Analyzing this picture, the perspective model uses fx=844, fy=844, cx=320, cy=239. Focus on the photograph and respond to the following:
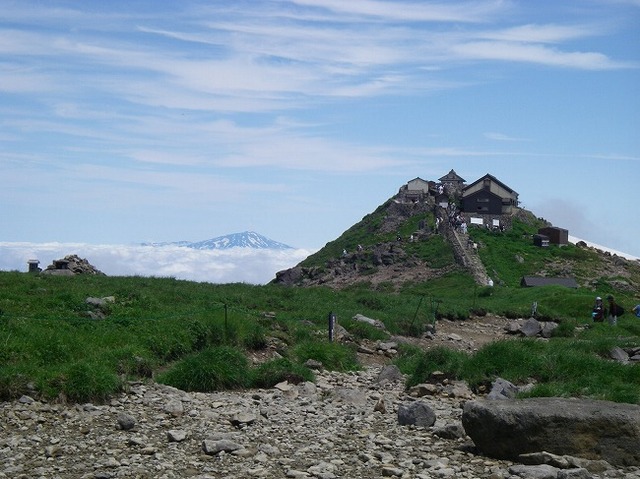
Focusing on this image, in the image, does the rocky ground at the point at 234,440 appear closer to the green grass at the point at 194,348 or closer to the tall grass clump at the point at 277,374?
the green grass at the point at 194,348

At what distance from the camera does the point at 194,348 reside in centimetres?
2033

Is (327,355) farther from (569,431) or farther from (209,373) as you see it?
(569,431)

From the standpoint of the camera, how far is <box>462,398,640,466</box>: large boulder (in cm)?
1163

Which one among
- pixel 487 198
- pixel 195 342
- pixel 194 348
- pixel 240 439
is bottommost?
pixel 240 439

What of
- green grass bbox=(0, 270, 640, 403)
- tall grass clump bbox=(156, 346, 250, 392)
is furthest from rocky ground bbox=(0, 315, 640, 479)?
green grass bbox=(0, 270, 640, 403)

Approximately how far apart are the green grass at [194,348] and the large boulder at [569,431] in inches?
115

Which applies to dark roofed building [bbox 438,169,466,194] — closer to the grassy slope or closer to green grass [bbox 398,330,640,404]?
the grassy slope

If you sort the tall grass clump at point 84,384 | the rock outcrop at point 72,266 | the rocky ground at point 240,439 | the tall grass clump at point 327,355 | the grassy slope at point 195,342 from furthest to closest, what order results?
the rock outcrop at point 72,266 < the tall grass clump at point 327,355 < the grassy slope at point 195,342 < the tall grass clump at point 84,384 < the rocky ground at point 240,439

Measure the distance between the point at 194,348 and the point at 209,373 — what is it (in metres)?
3.56

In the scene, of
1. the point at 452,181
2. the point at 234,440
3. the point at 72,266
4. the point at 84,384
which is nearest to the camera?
the point at 234,440

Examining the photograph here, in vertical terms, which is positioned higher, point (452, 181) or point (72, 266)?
point (452, 181)

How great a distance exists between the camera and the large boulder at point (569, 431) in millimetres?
11633

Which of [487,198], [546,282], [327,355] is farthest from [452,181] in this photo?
[327,355]

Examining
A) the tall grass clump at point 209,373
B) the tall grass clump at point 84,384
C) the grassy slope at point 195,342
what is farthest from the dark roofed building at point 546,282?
the tall grass clump at point 84,384
